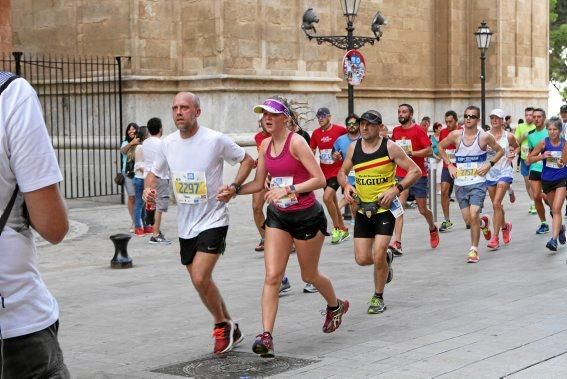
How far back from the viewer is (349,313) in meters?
8.99

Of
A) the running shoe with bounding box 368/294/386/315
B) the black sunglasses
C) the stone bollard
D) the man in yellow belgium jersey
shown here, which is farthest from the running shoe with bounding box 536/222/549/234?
the running shoe with bounding box 368/294/386/315

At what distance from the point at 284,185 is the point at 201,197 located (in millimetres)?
633

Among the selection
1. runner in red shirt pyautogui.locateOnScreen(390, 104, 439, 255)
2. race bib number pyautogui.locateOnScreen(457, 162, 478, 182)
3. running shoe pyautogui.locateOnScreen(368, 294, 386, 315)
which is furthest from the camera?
runner in red shirt pyautogui.locateOnScreen(390, 104, 439, 255)

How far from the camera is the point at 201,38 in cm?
2158

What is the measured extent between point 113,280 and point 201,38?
10.9 metres

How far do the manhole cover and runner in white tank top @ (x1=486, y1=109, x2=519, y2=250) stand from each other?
661 centimetres

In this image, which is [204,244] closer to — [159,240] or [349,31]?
[159,240]

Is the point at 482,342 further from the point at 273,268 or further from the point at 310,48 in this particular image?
the point at 310,48

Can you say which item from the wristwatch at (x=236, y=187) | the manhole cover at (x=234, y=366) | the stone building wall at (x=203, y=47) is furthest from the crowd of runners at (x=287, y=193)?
the stone building wall at (x=203, y=47)

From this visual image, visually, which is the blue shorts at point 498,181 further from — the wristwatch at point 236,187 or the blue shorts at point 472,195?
the wristwatch at point 236,187

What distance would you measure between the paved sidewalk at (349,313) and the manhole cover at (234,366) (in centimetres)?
13

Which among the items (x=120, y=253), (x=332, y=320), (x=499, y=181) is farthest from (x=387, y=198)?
(x=499, y=181)

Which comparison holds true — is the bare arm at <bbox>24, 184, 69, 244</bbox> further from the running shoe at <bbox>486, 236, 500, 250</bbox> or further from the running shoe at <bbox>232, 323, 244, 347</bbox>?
the running shoe at <bbox>486, 236, 500, 250</bbox>

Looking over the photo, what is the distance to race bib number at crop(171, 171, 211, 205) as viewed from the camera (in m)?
7.43
